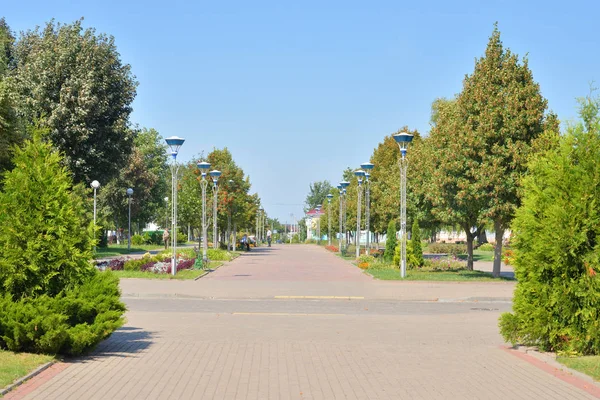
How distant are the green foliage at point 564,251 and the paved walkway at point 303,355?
0.74 meters

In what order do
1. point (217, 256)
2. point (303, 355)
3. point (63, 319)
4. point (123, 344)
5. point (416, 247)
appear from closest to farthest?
point (63, 319), point (303, 355), point (123, 344), point (416, 247), point (217, 256)

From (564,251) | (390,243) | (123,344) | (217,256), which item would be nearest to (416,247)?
(390,243)

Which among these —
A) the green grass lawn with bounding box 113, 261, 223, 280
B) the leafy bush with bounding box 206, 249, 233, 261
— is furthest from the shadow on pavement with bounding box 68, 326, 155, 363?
the leafy bush with bounding box 206, 249, 233, 261

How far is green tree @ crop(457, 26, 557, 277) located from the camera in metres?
27.5

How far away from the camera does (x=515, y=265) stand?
11773 millimetres

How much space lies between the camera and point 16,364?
930 centimetres

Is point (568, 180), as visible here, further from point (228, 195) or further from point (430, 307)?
point (228, 195)

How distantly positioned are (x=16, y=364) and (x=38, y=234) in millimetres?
1830

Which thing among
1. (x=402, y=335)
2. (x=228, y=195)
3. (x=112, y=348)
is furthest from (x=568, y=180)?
(x=228, y=195)

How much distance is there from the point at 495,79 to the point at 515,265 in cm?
1814

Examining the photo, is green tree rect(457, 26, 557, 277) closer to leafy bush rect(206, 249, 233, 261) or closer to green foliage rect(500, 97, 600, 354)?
green foliage rect(500, 97, 600, 354)

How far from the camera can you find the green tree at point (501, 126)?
27.5 m

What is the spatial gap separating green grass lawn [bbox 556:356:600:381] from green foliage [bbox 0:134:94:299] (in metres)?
6.63

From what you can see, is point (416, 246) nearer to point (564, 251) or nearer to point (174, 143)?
point (174, 143)
